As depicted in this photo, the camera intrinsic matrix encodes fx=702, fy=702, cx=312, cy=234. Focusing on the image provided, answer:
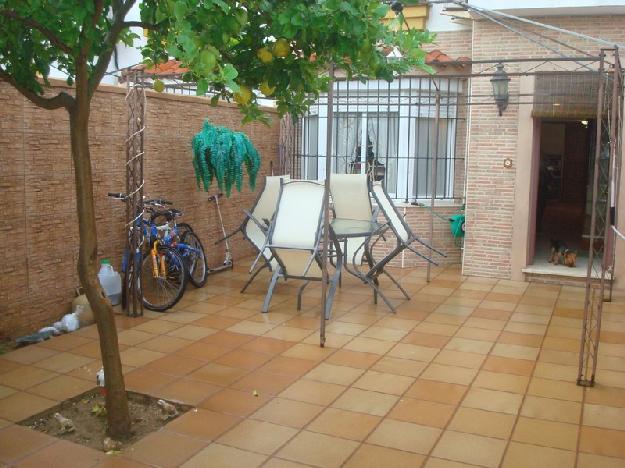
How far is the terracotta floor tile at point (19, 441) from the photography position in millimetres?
4188

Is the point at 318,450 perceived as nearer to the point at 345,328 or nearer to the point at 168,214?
the point at 345,328

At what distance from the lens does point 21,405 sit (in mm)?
4926

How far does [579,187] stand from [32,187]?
13.3 meters

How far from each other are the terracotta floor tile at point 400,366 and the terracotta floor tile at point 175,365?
150 cm

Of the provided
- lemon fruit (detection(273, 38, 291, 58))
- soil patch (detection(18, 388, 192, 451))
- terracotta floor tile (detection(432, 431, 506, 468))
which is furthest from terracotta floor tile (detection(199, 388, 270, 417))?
lemon fruit (detection(273, 38, 291, 58))

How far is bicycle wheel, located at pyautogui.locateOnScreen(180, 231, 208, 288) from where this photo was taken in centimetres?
862

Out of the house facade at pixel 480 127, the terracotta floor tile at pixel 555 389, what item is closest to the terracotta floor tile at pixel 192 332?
the terracotta floor tile at pixel 555 389

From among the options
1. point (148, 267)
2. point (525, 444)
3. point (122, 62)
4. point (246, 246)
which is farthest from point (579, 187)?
point (525, 444)

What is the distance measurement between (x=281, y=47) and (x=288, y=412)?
246cm

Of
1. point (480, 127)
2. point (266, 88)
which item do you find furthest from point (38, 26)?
point (480, 127)

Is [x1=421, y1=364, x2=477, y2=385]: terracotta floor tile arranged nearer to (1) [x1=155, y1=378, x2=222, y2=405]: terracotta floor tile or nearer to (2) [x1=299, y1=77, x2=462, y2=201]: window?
(1) [x1=155, y1=378, x2=222, y2=405]: terracotta floor tile

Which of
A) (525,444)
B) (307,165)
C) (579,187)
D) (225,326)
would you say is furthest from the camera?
(579,187)

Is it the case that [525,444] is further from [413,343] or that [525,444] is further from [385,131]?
[385,131]

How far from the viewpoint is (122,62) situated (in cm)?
1361
